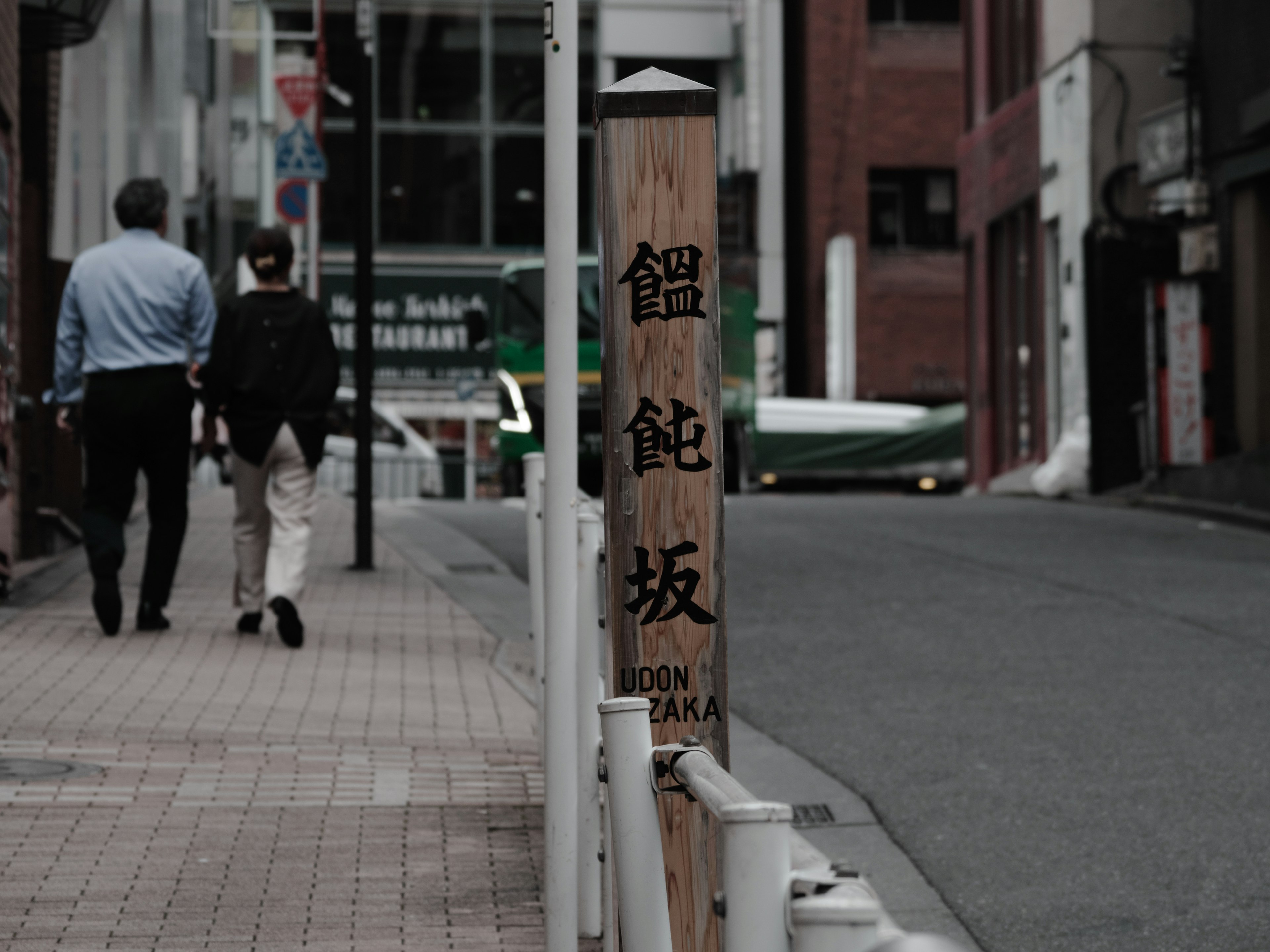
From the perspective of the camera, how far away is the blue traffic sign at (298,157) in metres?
18.3

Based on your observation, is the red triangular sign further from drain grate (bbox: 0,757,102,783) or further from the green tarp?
drain grate (bbox: 0,757,102,783)

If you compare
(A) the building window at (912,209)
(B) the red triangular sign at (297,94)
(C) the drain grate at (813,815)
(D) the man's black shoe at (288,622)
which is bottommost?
(C) the drain grate at (813,815)

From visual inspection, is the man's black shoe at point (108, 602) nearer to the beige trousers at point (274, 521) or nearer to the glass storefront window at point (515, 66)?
the beige trousers at point (274, 521)

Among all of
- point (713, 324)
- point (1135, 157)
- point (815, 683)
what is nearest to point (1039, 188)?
point (1135, 157)

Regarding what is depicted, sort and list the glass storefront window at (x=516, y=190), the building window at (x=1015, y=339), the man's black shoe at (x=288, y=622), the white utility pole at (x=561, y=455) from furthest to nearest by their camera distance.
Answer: the glass storefront window at (x=516, y=190)
the building window at (x=1015, y=339)
the man's black shoe at (x=288, y=622)
the white utility pole at (x=561, y=455)

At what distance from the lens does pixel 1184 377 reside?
19000 mm

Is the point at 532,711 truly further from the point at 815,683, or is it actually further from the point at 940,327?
the point at 940,327

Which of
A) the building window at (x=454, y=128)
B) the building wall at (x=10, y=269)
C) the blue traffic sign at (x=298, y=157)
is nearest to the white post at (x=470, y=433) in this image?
the building window at (x=454, y=128)

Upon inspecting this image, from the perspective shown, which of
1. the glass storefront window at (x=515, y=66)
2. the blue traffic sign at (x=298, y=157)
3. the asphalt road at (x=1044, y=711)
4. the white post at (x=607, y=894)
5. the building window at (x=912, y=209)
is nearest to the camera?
the white post at (x=607, y=894)

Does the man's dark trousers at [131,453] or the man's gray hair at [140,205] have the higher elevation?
the man's gray hair at [140,205]

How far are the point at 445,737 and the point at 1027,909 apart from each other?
249cm

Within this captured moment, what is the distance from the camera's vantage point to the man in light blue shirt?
8.27 meters

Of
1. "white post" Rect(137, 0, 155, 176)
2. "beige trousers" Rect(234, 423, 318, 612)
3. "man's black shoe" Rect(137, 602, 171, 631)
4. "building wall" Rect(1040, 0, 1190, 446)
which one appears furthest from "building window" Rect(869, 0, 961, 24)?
"man's black shoe" Rect(137, 602, 171, 631)

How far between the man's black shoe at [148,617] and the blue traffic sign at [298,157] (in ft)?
33.7
